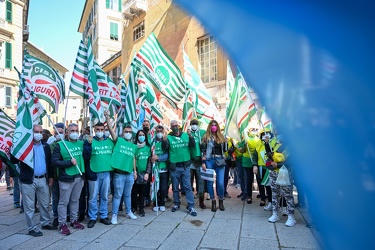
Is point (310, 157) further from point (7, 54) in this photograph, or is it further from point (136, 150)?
point (7, 54)

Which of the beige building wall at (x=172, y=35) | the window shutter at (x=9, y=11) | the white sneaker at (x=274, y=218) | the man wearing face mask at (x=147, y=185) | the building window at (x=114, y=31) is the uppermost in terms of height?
the building window at (x=114, y=31)

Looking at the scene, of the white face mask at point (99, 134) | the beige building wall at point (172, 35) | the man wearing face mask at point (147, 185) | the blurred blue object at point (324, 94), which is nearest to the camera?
the blurred blue object at point (324, 94)

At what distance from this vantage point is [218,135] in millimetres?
6727

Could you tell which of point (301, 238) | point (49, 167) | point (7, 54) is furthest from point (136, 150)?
point (7, 54)

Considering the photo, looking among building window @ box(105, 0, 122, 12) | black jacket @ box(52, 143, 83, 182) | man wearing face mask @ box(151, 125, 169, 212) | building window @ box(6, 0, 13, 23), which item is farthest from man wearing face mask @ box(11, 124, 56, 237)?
building window @ box(105, 0, 122, 12)

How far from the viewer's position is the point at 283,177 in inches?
213

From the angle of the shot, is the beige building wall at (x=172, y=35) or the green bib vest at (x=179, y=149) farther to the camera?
the beige building wall at (x=172, y=35)

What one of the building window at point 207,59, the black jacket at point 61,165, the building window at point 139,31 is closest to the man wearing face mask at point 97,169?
the black jacket at point 61,165

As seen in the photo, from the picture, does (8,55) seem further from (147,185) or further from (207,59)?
(147,185)

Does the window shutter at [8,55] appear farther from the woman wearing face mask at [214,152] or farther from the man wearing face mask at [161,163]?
the woman wearing face mask at [214,152]

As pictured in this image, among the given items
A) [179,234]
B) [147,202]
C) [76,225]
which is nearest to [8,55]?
[147,202]

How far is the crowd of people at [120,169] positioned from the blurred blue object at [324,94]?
11.5 ft

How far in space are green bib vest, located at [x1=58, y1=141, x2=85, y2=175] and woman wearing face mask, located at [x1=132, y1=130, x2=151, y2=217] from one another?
1.31m

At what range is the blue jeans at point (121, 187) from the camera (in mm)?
5720
